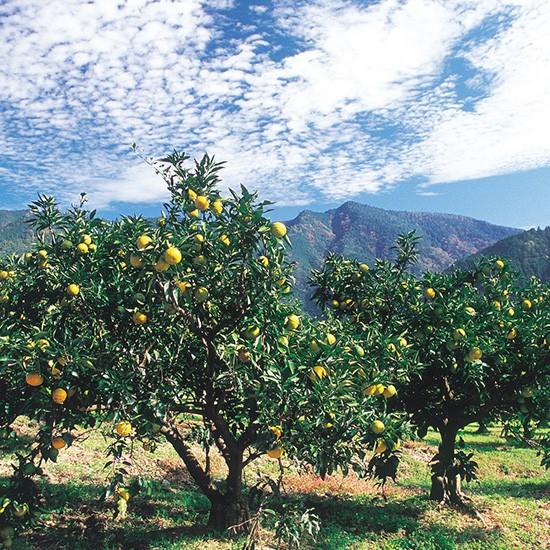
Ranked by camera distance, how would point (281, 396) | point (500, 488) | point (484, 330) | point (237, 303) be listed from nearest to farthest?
1. point (281, 396)
2. point (237, 303)
3. point (484, 330)
4. point (500, 488)

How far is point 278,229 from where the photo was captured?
15.9 feet

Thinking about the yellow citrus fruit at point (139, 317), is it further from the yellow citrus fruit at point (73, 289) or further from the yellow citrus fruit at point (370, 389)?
the yellow citrus fruit at point (370, 389)

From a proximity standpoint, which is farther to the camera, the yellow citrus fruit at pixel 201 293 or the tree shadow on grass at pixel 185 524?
the tree shadow on grass at pixel 185 524

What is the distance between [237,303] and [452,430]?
562 cm

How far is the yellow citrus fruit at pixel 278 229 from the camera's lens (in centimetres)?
486

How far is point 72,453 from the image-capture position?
10.6m

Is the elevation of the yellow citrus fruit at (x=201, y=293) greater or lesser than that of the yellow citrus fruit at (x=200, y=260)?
lesser

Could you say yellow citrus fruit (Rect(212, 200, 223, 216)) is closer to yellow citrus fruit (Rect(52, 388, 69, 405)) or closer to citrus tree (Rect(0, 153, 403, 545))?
citrus tree (Rect(0, 153, 403, 545))

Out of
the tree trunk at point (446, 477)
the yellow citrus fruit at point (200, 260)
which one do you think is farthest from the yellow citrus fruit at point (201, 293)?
the tree trunk at point (446, 477)

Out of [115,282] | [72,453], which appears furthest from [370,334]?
[72,453]

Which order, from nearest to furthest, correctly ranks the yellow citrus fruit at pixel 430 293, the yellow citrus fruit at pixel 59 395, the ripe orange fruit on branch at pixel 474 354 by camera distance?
the yellow citrus fruit at pixel 59 395 → the ripe orange fruit on branch at pixel 474 354 → the yellow citrus fruit at pixel 430 293

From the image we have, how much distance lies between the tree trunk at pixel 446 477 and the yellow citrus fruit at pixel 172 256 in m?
6.85

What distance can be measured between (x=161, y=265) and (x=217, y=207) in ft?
3.58

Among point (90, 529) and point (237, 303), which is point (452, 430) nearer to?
point (237, 303)
